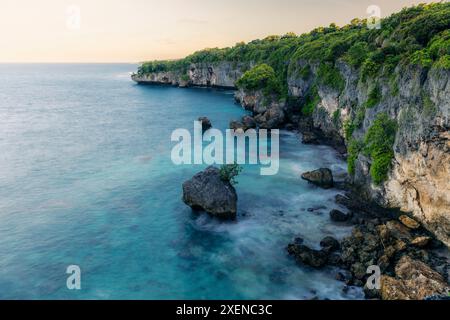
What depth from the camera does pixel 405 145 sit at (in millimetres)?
33125

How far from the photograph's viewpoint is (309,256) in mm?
28281

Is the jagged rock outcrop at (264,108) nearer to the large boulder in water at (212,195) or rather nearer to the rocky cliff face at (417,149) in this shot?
the rocky cliff face at (417,149)

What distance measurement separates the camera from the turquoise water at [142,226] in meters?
26.7

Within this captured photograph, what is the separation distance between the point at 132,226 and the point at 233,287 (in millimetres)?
13779

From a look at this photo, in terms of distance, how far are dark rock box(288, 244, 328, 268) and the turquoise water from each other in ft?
3.00

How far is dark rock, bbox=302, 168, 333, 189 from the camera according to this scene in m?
42.6

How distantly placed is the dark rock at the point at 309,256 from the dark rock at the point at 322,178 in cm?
1489

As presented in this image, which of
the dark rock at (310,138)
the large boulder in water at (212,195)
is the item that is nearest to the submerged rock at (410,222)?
the large boulder in water at (212,195)

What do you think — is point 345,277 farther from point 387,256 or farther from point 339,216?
point 339,216

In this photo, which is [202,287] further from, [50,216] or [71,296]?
[50,216]

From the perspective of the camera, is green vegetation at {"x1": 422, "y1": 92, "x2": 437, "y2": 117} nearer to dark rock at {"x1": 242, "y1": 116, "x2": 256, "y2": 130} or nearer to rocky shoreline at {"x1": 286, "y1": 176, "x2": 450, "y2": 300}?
rocky shoreline at {"x1": 286, "y1": 176, "x2": 450, "y2": 300}

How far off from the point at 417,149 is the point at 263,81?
181 feet

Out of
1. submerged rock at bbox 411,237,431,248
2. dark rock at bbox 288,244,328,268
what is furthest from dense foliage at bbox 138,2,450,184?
dark rock at bbox 288,244,328,268
